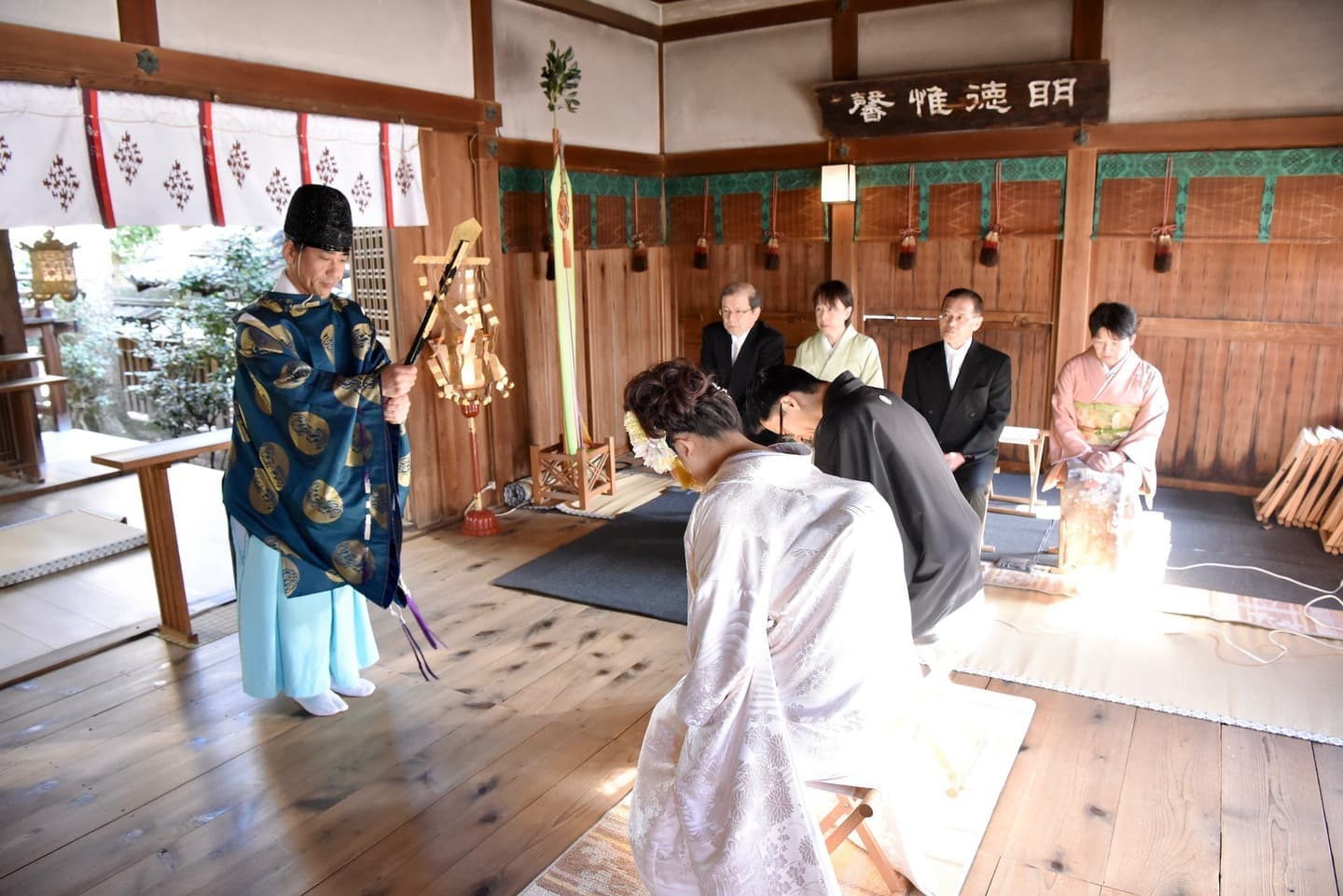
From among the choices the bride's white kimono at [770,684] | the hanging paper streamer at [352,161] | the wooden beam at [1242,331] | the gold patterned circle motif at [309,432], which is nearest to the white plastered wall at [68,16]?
the hanging paper streamer at [352,161]

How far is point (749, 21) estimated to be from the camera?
6203 millimetres

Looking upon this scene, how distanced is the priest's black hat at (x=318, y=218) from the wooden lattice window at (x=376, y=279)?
191cm

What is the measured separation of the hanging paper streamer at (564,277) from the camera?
16.3 feet

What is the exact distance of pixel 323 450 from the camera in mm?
2771

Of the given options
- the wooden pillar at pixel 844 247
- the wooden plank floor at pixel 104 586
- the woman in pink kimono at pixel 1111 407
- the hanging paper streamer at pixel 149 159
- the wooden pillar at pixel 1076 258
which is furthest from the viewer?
the wooden pillar at pixel 844 247

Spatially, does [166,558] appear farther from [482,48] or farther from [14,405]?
[14,405]

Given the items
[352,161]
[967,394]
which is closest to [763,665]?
[967,394]

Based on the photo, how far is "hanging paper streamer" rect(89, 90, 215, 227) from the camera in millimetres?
3293

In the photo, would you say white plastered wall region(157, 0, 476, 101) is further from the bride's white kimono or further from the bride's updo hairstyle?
the bride's white kimono

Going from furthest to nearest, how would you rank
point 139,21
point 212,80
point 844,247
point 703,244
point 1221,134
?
1. point 703,244
2. point 844,247
3. point 1221,134
4. point 212,80
5. point 139,21

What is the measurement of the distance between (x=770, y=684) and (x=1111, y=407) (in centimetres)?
293

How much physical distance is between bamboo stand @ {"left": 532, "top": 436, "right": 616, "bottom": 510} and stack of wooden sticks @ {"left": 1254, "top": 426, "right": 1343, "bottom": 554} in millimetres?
3490

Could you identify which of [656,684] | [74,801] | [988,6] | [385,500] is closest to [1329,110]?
[988,6]

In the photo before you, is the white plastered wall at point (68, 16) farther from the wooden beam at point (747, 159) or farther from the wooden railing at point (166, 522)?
the wooden beam at point (747, 159)
